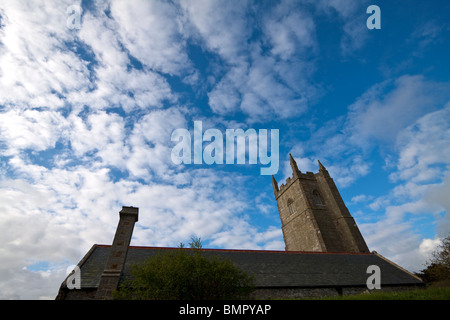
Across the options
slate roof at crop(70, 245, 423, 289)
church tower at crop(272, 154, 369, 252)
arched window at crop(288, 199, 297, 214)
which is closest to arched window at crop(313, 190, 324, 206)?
church tower at crop(272, 154, 369, 252)

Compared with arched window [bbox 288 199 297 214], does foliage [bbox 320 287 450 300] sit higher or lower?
lower

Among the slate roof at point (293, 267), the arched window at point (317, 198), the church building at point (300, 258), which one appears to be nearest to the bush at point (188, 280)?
the church building at point (300, 258)

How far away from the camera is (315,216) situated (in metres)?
29.9

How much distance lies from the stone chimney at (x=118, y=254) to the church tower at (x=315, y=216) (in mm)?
23806

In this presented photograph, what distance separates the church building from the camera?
13.0 meters

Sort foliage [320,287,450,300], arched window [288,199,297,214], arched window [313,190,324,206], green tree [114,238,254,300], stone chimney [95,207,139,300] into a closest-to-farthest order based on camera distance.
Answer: foliage [320,287,450,300]
green tree [114,238,254,300]
stone chimney [95,207,139,300]
arched window [313,190,324,206]
arched window [288,199,297,214]

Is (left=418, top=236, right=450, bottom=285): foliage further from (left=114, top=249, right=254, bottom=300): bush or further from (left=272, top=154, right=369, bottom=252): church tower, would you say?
(left=114, top=249, right=254, bottom=300): bush

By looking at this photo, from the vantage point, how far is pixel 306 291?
16.2 meters

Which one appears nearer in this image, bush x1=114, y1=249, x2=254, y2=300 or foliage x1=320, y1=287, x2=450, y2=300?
foliage x1=320, y1=287, x2=450, y2=300

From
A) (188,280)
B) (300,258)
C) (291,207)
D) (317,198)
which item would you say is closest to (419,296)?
(188,280)

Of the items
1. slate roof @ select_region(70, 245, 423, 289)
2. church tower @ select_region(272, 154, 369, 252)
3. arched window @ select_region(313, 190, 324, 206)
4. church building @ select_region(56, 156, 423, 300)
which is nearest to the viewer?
church building @ select_region(56, 156, 423, 300)
